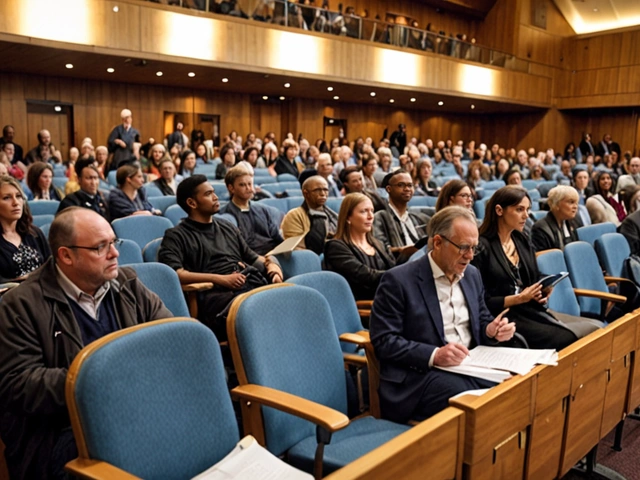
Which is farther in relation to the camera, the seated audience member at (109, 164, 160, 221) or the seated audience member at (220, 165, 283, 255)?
the seated audience member at (109, 164, 160, 221)

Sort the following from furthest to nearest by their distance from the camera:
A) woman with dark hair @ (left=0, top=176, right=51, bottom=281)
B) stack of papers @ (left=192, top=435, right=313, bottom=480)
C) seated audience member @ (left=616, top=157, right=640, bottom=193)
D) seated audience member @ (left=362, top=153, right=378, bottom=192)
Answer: seated audience member @ (left=616, top=157, right=640, bottom=193) < seated audience member @ (left=362, top=153, right=378, bottom=192) < woman with dark hair @ (left=0, top=176, right=51, bottom=281) < stack of papers @ (left=192, top=435, right=313, bottom=480)

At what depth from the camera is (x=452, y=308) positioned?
7.25 feet

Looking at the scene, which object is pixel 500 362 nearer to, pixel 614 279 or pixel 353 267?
pixel 353 267

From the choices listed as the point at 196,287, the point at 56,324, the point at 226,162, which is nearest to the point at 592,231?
the point at 196,287

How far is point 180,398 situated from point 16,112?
10.8m

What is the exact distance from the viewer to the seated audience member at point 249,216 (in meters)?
3.92

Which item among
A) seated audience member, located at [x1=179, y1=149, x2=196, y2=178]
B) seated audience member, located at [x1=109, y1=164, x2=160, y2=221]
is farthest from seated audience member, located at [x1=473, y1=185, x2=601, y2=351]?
seated audience member, located at [x1=179, y1=149, x2=196, y2=178]

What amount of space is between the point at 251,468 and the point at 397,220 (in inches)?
112

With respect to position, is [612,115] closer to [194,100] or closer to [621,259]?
[194,100]

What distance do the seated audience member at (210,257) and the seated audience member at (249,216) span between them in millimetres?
608

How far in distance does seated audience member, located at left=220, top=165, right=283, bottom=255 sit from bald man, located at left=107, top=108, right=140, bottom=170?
4.08 m

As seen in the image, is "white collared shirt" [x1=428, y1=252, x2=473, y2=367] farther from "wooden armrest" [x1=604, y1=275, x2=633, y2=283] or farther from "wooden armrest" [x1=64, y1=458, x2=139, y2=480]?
"wooden armrest" [x1=604, y1=275, x2=633, y2=283]

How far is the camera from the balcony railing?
923 centimetres

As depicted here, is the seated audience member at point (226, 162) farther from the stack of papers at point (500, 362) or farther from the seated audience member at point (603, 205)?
the stack of papers at point (500, 362)
